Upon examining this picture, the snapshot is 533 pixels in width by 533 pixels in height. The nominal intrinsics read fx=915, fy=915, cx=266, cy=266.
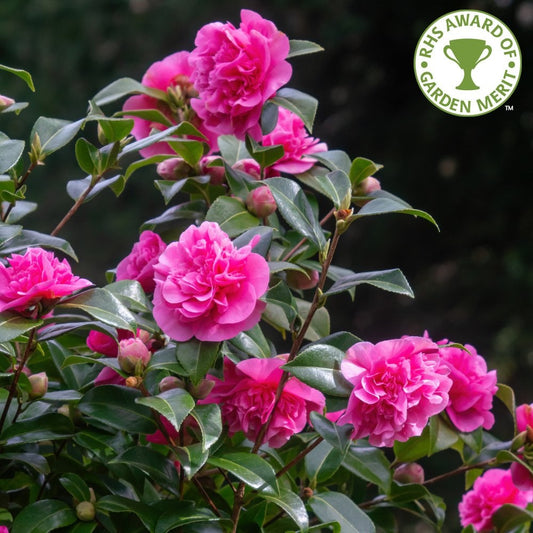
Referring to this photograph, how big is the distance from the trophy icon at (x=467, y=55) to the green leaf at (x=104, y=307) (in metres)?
1.35

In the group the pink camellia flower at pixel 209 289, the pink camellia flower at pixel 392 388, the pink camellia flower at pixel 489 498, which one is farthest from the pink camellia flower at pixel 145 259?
the pink camellia flower at pixel 489 498

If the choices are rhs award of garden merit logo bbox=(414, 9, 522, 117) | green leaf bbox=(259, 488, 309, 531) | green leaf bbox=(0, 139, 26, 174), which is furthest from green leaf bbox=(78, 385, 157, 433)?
rhs award of garden merit logo bbox=(414, 9, 522, 117)

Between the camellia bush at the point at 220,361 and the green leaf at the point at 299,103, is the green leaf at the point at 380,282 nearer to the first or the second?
the camellia bush at the point at 220,361

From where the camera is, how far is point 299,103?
811 mm

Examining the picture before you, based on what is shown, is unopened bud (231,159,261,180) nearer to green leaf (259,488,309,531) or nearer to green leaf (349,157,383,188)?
green leaf (349,157,383,188)

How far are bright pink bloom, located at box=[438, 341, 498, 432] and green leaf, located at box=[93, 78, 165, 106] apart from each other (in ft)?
1.25

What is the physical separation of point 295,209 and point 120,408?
21 cm

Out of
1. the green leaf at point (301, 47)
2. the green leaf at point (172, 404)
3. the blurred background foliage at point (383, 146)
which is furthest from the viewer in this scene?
the blurred background foliage at point (383, 146)

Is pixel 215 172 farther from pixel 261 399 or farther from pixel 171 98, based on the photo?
pixel 261 399

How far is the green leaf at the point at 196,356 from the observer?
649 mm

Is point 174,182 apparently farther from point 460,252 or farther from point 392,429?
point 460,252

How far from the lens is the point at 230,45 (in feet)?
2.65

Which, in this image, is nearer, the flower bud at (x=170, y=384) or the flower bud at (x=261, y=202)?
the flower bud at (x=170, y=384)

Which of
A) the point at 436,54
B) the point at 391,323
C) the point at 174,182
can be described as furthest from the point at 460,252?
the point at 174,182
